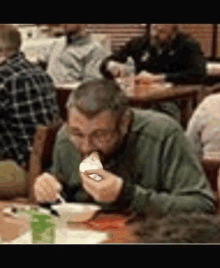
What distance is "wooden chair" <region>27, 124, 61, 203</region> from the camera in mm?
1734

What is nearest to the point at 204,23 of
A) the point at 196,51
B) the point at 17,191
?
the point at 196,51

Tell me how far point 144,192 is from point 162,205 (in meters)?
0.09

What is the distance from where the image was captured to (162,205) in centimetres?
169

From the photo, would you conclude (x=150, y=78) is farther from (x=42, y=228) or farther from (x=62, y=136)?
(x=42, y=228)

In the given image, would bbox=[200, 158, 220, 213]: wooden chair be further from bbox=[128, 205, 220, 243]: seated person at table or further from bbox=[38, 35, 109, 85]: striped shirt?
bbox=[38, 35, 109, 85]: striped shirt

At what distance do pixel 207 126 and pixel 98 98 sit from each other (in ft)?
1.59

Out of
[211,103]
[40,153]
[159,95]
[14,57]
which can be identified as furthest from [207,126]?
[14,57]

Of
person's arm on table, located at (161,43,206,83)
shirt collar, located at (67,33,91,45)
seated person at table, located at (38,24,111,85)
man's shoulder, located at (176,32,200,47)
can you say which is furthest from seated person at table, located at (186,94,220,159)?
shirt collar, located at (67,33,91,45)

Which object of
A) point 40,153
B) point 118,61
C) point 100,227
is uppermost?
point 118,61

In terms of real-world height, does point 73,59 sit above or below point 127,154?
above

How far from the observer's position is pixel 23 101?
5.75 feet

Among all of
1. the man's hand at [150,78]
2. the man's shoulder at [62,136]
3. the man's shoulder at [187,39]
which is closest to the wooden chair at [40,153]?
the man's shoulder at [62,136]

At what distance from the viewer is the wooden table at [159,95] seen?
1.70m

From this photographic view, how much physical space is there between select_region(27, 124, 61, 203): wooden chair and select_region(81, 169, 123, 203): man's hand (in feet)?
0.58
